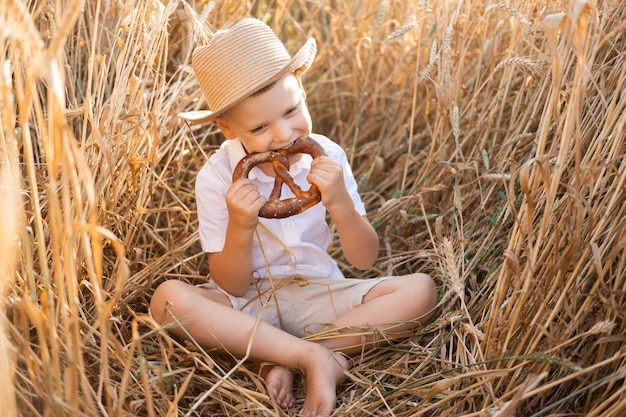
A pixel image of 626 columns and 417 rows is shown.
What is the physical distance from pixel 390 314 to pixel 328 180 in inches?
15.2

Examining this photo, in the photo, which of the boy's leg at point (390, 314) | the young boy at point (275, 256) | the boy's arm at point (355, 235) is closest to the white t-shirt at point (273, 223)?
the young boy at point (275, 256)

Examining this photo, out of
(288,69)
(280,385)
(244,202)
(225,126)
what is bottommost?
(280,385)

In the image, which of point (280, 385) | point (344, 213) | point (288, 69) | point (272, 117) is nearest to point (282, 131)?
point (272, 117)

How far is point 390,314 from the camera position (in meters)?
1.82

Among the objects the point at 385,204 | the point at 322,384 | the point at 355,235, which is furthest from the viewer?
the point at 385,204

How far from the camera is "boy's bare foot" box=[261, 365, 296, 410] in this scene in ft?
5.49

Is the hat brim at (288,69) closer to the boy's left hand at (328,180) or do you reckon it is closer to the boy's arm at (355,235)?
the boy's left hand at (328,180)

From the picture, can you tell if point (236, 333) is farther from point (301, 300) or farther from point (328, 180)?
point (328, 180)

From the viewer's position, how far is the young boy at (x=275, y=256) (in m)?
1.71

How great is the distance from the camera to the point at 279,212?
69.0 inches

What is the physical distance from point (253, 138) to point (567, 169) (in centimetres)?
76

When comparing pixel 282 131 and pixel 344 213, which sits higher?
pixel 282 131

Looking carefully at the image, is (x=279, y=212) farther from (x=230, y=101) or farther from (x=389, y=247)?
(x=389, y=247)

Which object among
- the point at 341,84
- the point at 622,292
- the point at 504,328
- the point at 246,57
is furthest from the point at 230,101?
the point at 341,84
